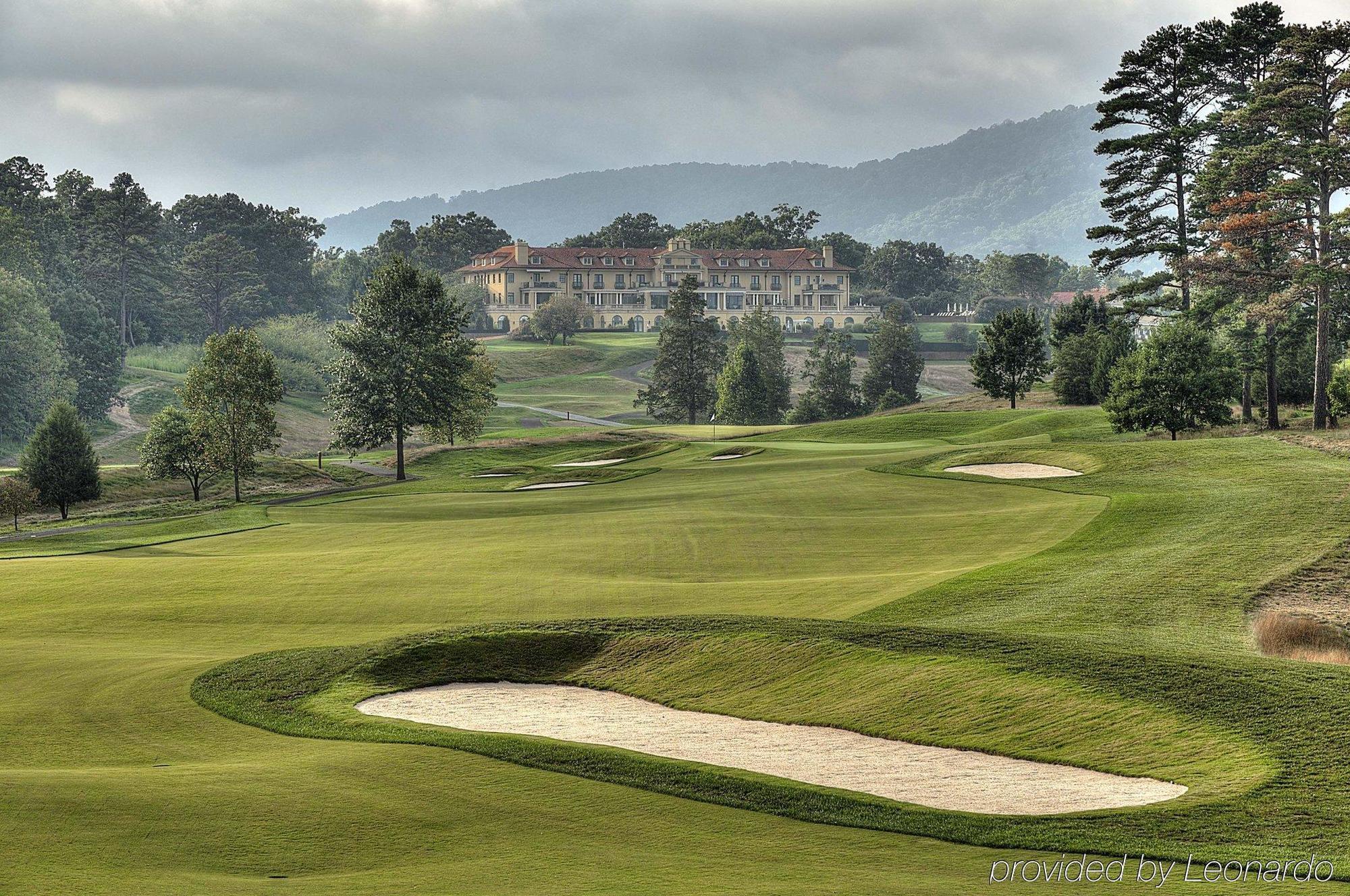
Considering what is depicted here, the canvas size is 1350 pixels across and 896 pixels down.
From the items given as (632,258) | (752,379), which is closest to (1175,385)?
(752,379)

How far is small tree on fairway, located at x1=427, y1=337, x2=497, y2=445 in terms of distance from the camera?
6519 cm

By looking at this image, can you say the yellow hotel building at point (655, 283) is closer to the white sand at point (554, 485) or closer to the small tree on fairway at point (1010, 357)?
the small tree on fairway at point (1010, 357)

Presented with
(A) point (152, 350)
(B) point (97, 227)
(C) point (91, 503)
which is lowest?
(C) point (91, 503)

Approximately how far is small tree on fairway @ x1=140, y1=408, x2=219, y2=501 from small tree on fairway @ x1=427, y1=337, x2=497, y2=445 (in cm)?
1315

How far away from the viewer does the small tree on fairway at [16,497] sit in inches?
1930

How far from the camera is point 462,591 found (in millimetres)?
23828

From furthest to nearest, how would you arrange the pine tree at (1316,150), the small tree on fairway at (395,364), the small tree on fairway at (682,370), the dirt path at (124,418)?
the small tree on fairway at (682,370) < the dirt path at (124,418) < the small tree on fairway at (395,364) < the pine tree at (1316,150)

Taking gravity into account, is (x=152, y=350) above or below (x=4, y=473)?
above

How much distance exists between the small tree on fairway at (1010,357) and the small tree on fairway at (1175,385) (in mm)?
23440

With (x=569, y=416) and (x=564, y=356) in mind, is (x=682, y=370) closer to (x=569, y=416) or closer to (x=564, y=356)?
(x=569, y=416)

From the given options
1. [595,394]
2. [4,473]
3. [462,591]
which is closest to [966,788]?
[462,591]

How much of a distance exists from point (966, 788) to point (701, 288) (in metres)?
171

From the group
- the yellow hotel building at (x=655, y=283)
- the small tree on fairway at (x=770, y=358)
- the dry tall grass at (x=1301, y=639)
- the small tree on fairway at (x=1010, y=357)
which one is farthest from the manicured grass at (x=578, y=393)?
the dry tall grass at (x=1301, y=639)

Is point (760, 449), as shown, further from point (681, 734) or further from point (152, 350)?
point (152, 350)
